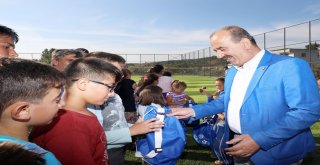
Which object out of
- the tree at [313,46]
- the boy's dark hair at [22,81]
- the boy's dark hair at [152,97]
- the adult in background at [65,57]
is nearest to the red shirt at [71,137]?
the boy's dark hair at [22,81]

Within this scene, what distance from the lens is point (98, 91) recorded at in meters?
2.39

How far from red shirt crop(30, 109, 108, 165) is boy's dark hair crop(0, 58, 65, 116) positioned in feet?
1.10

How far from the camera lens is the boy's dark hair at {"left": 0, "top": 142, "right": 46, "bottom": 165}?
85 centimetres

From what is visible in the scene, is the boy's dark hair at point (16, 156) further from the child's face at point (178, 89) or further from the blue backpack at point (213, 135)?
the child's face at point (178, 89)

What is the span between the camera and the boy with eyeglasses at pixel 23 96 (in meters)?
1.56

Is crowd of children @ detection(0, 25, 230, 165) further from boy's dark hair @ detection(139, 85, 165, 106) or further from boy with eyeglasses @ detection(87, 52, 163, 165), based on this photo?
boy's dark hair @ detection(139, 85, 165, 106)

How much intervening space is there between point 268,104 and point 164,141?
5.28 feet

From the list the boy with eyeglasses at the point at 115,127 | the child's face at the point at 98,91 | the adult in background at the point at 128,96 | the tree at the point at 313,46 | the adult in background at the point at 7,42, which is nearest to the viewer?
the child's face at the point at 98,91

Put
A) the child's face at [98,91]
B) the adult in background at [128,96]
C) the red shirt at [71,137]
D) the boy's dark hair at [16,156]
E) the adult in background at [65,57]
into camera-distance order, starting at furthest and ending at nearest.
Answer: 1. the adult in background at [128,96]
2. the adult in background at [65,57]
3. the child's face at [98,91]
4. the red shirt at [71,137]
5. the boy's dark hair at [16,156]

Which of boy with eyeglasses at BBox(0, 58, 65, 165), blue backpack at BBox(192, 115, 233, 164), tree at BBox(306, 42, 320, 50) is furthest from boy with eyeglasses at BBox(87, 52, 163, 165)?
tree at BBox(306, 42, 320, 50)

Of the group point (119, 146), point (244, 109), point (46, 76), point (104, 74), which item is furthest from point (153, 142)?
point (46, 76)

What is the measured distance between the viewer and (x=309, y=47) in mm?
23406

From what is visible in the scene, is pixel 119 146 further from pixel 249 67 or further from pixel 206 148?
pixel 206 148

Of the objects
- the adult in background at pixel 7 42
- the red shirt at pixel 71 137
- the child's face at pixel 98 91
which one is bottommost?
the red shirt at pixel 71 137
